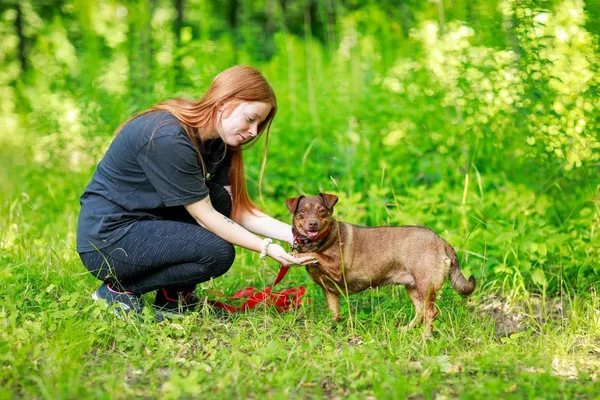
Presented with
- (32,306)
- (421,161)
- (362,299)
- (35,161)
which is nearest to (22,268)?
(32,306)

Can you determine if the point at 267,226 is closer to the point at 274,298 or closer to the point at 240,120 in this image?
the point at 274,298

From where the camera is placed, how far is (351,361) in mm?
3723

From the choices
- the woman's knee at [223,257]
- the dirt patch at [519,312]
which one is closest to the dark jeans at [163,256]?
the woman's knee at [223,257]

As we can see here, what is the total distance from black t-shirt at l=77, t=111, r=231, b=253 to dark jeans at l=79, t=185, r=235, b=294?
8cm

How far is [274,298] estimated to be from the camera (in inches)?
189

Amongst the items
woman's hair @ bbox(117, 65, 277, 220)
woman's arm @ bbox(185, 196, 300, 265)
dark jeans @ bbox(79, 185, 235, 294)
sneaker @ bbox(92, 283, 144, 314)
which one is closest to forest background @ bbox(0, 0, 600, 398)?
sneaker @ bbox(92, 283, 144, 314)

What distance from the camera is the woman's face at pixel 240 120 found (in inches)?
167

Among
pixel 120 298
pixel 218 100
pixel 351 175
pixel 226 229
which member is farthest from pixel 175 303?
pixel 351 175

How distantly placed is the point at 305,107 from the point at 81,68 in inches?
101

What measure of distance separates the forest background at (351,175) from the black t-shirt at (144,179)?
0.44 metres

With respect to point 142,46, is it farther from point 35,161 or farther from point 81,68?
point 35,161

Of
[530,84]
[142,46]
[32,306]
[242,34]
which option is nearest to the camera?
[32,306]

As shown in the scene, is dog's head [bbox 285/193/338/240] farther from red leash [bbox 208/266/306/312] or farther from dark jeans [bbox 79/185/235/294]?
dark jeans [bbox 79/185/235/294]

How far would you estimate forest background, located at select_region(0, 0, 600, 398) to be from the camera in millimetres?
3701
